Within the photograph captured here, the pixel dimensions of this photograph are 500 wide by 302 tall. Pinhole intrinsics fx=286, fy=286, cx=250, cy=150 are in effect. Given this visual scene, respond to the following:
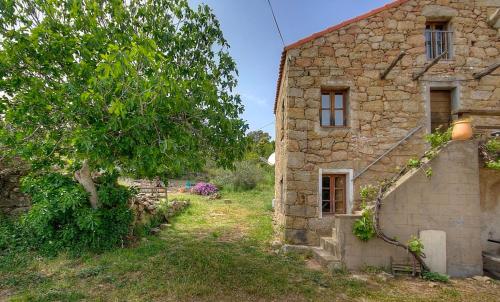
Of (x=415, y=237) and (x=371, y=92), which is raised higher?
(x=371, y=92)

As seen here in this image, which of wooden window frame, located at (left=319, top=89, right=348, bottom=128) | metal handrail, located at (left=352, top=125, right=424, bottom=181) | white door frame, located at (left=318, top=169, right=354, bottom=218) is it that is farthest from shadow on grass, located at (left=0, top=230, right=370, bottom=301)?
wooden window frame, located at (left=319, top=89, right=348, bottom=128)

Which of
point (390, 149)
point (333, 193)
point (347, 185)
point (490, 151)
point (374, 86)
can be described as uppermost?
point (374, 86)

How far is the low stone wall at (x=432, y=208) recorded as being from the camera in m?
5.64

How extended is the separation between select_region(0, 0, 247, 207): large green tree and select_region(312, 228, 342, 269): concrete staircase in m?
2.77

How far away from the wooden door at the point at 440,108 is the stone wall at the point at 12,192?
34.5 feet

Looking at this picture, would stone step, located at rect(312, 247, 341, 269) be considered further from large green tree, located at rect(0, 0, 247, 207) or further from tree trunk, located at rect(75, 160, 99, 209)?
tree trunk, located at rect(75, 160, 99, 209)

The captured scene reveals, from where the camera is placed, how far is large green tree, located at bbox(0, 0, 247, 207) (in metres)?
4.31

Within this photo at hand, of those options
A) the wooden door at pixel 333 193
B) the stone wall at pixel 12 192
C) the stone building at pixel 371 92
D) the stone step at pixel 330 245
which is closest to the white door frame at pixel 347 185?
the stone building at pixel 371 92

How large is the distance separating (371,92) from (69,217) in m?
7.70

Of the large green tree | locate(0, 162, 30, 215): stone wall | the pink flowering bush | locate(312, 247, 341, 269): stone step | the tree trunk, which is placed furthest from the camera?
the pink flowering bush

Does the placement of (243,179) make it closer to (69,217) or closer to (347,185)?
(347,185)

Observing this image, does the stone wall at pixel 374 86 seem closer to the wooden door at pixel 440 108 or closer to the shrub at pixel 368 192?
the wooden door at pixel 440 108

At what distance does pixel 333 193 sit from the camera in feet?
Answer: 24.1

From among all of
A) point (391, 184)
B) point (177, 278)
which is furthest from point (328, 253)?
point (177, 278)
